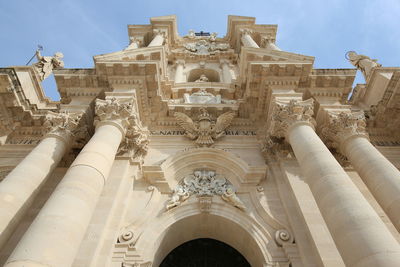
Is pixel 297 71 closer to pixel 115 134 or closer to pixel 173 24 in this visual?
pixel 115 134

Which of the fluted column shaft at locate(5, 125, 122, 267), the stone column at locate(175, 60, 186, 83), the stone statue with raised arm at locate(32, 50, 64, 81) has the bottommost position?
the fluted column shaft at locate(5, 125, 122, 267)

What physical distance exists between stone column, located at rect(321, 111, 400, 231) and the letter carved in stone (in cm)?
395

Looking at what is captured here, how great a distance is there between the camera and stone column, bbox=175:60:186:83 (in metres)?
19.0

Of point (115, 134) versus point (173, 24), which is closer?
point (115, 134)

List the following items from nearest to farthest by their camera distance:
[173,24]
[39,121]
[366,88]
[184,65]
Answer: [39,121] → [366,88] → [184,65] → [173,24]

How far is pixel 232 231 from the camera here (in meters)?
9.63

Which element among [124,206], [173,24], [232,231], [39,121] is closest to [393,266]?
[232,231]

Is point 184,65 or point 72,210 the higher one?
point 184,65

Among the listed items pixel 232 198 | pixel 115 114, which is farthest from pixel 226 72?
pixel 232 198

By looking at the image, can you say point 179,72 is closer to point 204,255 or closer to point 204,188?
point 204,188

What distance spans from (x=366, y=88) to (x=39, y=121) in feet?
55.6

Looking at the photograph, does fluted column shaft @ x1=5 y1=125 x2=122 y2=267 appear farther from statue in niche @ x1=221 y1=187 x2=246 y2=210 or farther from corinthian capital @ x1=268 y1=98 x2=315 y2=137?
corinthian capital @ x1=268 y1=98 x2=315 y2=137

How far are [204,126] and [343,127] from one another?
5562mm

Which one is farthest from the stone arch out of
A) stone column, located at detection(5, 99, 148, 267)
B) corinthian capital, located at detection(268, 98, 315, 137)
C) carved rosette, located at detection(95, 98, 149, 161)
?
corinthian capital, located at detection(268, 98, 315, 137)
